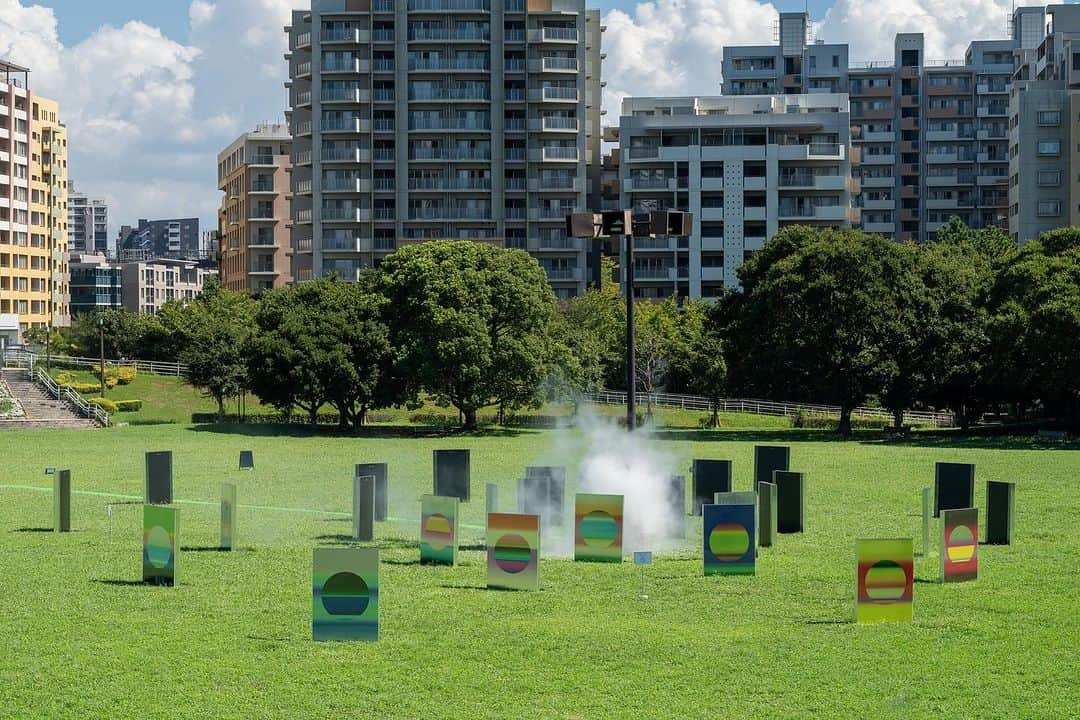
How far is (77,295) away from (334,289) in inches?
5509

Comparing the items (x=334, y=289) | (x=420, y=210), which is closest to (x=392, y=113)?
(x=420, y=210)

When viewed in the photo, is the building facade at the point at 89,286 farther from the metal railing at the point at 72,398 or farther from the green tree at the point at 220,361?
the green tree at the point at 220,361

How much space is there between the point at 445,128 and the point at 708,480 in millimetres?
79474

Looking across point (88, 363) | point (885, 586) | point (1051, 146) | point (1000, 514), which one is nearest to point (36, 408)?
point (88, 363)

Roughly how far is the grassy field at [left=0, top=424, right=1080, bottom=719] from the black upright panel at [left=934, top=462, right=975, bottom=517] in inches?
34.8

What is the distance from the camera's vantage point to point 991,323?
2192 inches

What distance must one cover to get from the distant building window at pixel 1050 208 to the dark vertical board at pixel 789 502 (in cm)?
9121

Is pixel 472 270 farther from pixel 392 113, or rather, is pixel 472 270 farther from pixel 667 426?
pixel 392 113

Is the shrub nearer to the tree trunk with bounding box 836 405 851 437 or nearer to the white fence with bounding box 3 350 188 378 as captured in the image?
the white fence with bounding box 3 350 188 378

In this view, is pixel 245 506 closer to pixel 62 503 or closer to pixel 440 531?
pixel 62 503

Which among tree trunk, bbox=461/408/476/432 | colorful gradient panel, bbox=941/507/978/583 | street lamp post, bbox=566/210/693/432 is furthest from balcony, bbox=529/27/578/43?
colorful gradient panel, bbox=941/507/978/583

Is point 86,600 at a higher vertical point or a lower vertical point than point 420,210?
lower

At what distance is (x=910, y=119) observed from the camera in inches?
5374

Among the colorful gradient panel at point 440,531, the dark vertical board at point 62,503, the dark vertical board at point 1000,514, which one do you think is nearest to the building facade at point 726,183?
the dark vertical board at point 1000,514
